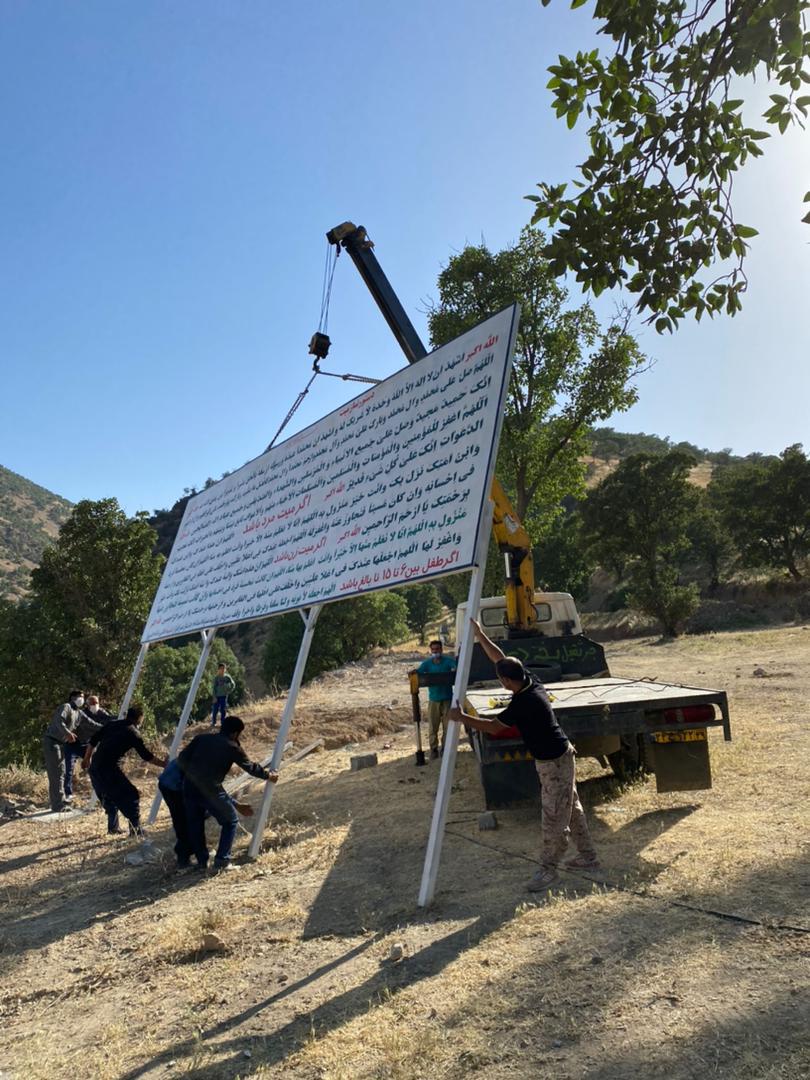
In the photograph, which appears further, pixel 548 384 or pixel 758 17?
pixel 548 384

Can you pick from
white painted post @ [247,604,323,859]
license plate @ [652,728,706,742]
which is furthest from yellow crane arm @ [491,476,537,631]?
license plate @ [652,728,706,742]

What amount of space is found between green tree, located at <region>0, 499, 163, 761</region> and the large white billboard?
11.7 meters

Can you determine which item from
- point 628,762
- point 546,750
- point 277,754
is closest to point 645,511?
point 628,762

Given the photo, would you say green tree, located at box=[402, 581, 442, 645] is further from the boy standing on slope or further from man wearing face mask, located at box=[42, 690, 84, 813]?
man wearing face mask, located at box=[42, 690, 84, 813]

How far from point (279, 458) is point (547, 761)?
626cm

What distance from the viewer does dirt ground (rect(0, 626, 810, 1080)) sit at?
10.9 feet

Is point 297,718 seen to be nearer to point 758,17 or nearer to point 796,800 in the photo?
point 796,800

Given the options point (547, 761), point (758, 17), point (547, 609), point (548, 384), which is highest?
point (548, 384)

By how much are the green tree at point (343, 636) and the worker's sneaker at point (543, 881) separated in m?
46.1

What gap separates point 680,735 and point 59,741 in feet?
29.4

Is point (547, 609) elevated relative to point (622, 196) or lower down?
lower down

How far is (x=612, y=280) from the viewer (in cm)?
595

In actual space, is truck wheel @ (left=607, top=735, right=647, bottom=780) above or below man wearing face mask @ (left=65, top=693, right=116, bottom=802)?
below

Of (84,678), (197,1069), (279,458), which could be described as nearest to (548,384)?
(279,458)
